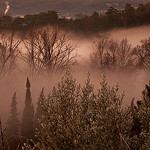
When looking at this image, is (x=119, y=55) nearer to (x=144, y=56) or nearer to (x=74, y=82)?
(x=144, y=56)

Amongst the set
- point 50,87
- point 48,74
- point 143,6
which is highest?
point 143,6

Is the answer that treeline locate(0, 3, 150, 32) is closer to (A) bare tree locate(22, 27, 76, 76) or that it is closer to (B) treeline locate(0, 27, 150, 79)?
(B) treeline locate(0, 27, 150, 79)

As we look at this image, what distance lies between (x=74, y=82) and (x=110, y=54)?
173ft

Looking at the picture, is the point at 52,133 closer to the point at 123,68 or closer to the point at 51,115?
the point at 51,115

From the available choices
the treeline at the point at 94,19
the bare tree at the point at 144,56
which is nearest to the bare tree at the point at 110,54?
the bare tree at the point at 144,56

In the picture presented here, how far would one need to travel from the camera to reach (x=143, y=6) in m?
86.0

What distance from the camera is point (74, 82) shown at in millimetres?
13500

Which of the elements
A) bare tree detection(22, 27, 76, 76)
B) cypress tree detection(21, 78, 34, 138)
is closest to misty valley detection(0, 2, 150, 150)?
bare tree detection(22, 27, 76, 76)

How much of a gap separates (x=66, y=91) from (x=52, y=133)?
296 cm

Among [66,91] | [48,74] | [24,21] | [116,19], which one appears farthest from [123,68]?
[66,91]

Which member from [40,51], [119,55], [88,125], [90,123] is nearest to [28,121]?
[40,51]

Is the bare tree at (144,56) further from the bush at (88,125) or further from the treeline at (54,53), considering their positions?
the bush at (88,125)

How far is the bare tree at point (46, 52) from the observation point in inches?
1773

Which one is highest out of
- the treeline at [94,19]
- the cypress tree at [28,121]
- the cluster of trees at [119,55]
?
the treeline at [94,19]
